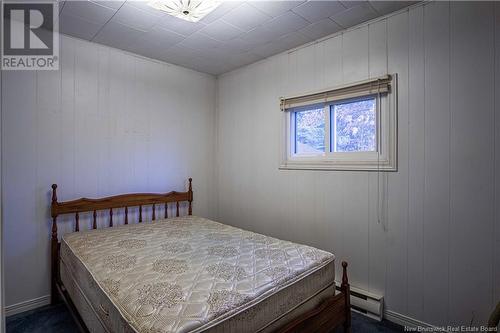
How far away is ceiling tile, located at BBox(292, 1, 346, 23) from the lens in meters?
2.20

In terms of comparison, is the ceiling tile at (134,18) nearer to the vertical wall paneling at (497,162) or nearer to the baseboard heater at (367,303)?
the vertical wall paneling at (497,162)

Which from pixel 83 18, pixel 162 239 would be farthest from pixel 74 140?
pixel 162 239

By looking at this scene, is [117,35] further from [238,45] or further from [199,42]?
[238,45]

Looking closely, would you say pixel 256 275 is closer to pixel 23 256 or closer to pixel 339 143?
pixel 339 143

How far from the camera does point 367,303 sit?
2359mm

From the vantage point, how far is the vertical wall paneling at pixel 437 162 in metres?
2.06

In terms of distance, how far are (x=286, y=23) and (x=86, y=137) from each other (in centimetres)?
222

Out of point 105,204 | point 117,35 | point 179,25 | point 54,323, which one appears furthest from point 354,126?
point 54,323

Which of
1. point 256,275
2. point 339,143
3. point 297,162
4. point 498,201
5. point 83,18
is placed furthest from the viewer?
point 297,162

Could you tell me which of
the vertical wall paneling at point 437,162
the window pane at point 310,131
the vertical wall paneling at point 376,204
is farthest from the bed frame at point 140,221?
the window pane at point 310,131

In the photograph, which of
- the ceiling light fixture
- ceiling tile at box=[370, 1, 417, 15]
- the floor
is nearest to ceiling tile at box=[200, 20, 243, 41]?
the ceiling light fixture

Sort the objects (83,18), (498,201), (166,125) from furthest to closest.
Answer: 1. (166,125)
2. (83,18)
3. (498,201)

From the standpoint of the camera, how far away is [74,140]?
2732 millimetres

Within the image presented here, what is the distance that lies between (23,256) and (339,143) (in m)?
3.06
